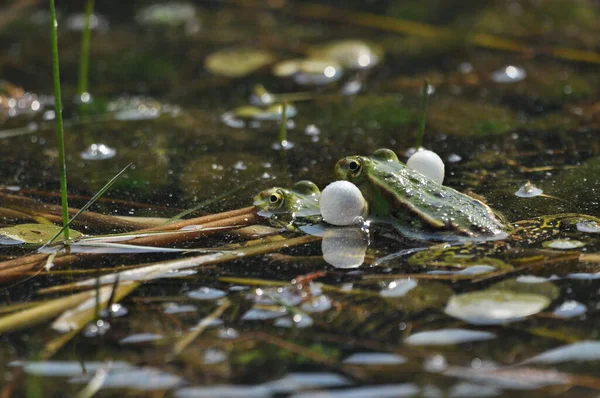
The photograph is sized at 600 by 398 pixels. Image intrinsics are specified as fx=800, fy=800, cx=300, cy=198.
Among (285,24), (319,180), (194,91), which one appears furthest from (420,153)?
(285,24)

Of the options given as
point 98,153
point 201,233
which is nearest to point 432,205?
point 201,233

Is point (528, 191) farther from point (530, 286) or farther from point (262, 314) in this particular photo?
point (262, 314)

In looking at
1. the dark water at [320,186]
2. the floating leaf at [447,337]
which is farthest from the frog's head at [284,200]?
the floating leaf at [447,337]

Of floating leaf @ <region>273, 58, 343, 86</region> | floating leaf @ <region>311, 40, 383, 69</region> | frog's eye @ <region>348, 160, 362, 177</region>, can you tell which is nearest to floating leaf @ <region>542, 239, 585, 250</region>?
frog's eye @ <region>348, 160, 362, 177</region>

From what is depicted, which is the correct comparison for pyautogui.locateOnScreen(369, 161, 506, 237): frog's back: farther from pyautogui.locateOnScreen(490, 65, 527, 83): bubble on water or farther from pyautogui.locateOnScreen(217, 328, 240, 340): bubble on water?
pyautogui.locateOnScreen(490, 65, 527, 83): bubble on water

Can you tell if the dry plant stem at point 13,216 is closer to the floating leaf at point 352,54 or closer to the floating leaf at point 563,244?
the floating leaf at point 563,244

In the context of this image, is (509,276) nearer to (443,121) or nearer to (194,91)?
(443,121)
